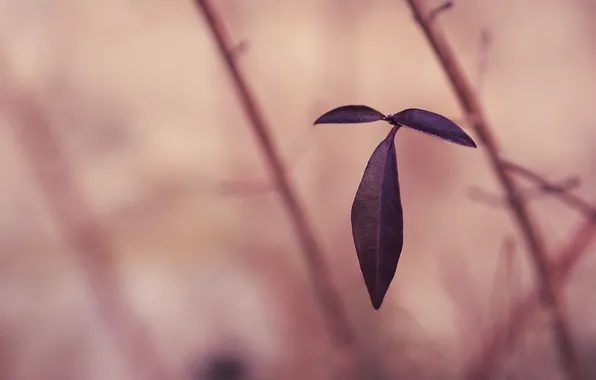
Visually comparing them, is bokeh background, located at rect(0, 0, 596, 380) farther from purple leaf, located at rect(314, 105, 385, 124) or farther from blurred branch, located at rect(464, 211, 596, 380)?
purple leaf, located at rect(314, 105, 385, 124)

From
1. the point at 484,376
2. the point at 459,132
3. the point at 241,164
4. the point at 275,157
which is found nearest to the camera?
the point at 459,132

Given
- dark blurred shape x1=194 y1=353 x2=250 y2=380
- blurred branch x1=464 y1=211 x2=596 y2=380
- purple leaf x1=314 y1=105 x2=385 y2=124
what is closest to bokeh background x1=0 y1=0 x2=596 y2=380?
dark blurred shape x1=194 y1=353 x2=250 y2=380

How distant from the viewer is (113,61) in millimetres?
1090

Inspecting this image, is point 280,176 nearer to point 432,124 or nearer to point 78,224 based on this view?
point 432,124

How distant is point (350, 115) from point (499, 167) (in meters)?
0.22

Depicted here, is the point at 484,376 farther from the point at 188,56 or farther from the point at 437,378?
the point at 188,56

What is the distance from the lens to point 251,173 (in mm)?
1105

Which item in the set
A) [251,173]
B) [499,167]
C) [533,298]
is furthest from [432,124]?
[251,173]

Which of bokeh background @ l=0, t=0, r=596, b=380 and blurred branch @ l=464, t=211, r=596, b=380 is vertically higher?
bokeh background @ l=0, t=0, r=596, b=380

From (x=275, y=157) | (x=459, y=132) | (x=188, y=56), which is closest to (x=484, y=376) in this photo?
(x=275, y=157)

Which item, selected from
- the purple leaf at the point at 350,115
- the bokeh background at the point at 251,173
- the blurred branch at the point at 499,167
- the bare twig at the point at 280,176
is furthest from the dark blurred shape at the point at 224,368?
the purple leaf at the point at 350,115

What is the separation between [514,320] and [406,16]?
0.64 metres

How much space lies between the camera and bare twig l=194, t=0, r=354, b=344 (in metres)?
0.47

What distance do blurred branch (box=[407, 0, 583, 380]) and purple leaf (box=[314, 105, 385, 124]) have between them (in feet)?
0.41
